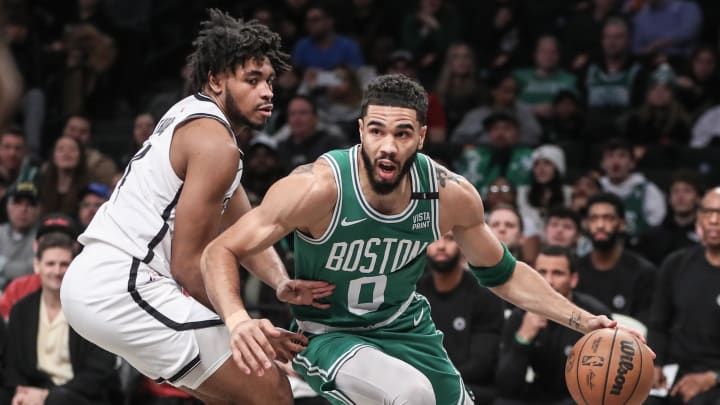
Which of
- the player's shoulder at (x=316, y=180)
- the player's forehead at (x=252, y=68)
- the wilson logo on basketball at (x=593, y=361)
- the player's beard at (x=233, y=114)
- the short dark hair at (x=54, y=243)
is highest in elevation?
the player's forehead at (x=252, y=68)

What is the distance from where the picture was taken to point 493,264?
5090 mm

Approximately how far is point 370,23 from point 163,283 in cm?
803

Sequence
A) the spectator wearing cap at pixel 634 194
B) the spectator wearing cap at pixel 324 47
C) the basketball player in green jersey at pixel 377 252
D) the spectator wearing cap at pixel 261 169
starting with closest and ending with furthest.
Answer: the basketball player in green jersey at pixel 377 252 < the spectator wearing cap at pixel 634 194 < the spectator wearing cap at pixel 261 169 < the spectator wearing cap at pixel 324 47

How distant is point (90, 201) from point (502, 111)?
363 cm

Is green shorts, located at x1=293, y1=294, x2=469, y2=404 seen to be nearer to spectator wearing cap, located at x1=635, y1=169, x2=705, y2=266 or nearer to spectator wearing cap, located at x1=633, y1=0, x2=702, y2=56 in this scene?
spectator wearing cap, located at x1=635, y1=169, x2=705, y2=266

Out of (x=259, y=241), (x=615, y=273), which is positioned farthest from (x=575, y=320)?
(x=615, y=273)

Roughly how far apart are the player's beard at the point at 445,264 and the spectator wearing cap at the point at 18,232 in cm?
306

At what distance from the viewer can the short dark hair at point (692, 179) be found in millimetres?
8625

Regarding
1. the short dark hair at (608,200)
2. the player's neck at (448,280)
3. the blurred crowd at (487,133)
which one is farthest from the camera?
the short dark hair at (608,200)

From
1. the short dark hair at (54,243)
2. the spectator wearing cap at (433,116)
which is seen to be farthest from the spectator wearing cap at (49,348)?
the spectator wearing cap at (433,116)

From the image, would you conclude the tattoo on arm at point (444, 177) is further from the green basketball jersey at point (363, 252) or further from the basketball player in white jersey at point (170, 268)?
the basketball player in white jersey at point (170, 268)

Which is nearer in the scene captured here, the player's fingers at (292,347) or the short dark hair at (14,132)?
the player's fingers at (292,347)

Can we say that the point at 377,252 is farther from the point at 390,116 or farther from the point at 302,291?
the point at 390,116

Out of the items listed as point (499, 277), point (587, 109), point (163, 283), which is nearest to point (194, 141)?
point (163, 283)
